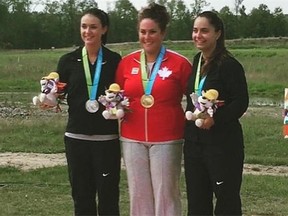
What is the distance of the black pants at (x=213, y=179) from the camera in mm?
4914

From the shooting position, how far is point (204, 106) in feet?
15.6

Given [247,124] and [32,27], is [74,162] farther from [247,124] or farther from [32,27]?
[32,27]

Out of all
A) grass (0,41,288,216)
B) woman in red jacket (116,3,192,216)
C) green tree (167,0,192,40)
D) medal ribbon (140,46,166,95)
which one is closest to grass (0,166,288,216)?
grass (0,41,288,216)

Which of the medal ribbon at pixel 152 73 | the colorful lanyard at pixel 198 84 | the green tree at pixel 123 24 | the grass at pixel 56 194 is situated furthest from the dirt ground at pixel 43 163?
the green tree at pixel 123 24

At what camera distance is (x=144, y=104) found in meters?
5.12

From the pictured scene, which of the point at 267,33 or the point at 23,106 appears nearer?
the point at 23,106

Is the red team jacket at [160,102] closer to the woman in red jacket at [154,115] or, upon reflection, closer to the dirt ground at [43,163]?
the woman in red jacket at [154,115]

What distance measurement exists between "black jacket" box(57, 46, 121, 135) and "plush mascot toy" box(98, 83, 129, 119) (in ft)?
0.43

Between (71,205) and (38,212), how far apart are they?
44cm

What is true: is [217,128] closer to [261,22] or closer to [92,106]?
[92,106]

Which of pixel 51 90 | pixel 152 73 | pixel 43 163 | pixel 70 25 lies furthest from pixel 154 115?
pixel 70 25

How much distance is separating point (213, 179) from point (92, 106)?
1.11 m

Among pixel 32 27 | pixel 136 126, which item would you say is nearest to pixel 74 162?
pixel 136 126

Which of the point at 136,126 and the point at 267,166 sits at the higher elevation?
the point at 136,126
